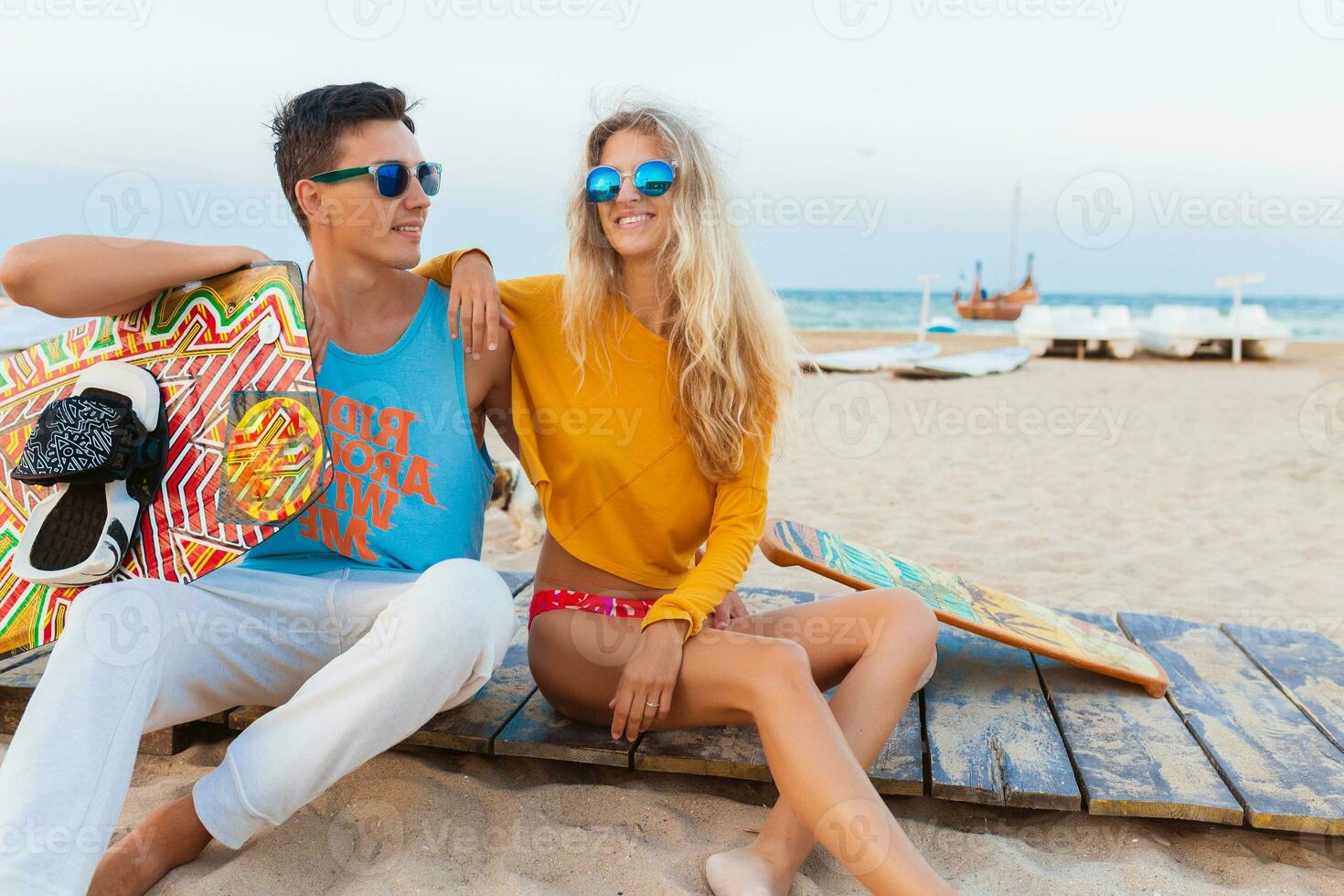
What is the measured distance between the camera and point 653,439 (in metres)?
2.28

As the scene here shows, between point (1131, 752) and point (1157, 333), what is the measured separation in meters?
Answer: 15.9

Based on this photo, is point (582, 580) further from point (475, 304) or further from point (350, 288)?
point (350, 288)

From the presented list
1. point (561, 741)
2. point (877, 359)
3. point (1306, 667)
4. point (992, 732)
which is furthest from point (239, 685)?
point (877, 359)

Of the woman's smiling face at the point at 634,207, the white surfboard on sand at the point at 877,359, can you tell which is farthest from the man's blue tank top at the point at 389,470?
the white surfboard on sand at the point at 877,359

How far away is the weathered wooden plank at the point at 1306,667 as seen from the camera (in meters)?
2.53

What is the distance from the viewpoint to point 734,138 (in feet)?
7.79

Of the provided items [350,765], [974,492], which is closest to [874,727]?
[350,765]

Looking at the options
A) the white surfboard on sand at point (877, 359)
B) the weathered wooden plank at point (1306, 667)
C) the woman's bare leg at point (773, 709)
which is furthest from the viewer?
the white surfboard on sand at point (877, 359)

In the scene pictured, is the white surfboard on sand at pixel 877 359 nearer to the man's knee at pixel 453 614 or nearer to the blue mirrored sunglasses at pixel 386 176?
the blue mirrored sunglasses at pixel 386 176

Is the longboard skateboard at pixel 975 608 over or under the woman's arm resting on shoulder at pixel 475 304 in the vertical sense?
under

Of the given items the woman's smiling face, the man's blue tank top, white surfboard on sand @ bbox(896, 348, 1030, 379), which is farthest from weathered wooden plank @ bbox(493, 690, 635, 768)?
white surfboard on sand @ bbox(896, 348, 1030, 379)

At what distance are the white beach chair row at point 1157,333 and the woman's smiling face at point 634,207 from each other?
15413 millimetres

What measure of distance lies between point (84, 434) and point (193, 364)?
0.99ft

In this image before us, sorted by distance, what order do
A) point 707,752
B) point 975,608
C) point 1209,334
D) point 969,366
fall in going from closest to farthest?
point 707,752 < point 975,608 < point 969,366 < point 1209,334
